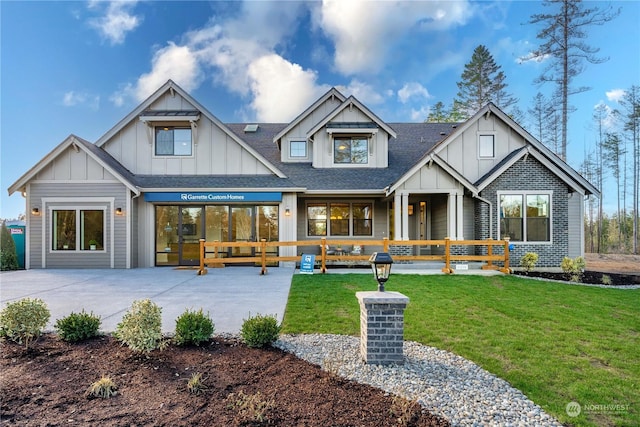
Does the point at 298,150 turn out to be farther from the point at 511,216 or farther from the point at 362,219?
the point at 511,216

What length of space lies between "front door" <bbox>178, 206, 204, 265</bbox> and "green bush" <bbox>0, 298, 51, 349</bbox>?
843 centimetres

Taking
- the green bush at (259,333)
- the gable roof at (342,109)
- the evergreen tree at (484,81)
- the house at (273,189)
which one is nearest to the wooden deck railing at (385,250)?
the house at (273,189)

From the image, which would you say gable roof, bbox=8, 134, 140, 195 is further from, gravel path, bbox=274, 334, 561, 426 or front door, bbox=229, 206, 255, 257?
gravel path, bbox=274, 334, 561, 426

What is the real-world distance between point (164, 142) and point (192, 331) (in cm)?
1104

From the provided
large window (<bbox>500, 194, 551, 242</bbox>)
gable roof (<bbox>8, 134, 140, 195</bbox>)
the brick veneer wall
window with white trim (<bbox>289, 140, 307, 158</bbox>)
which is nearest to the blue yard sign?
window with white trim (<bbox>289, 140, 307, 158</bbox>)

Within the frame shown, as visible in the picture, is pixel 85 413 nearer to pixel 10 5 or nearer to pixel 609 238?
pixel 10 5

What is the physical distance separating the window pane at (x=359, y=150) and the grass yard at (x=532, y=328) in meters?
6.82

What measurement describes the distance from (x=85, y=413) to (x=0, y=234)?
13390mm

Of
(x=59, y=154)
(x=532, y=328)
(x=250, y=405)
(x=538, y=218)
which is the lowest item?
(x=532, y=328)

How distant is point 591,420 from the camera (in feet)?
9.43

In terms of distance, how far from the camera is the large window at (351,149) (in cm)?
1455

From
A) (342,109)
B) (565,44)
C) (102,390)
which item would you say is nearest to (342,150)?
(342,109)

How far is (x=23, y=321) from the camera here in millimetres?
4168

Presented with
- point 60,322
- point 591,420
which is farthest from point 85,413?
point 591,420
